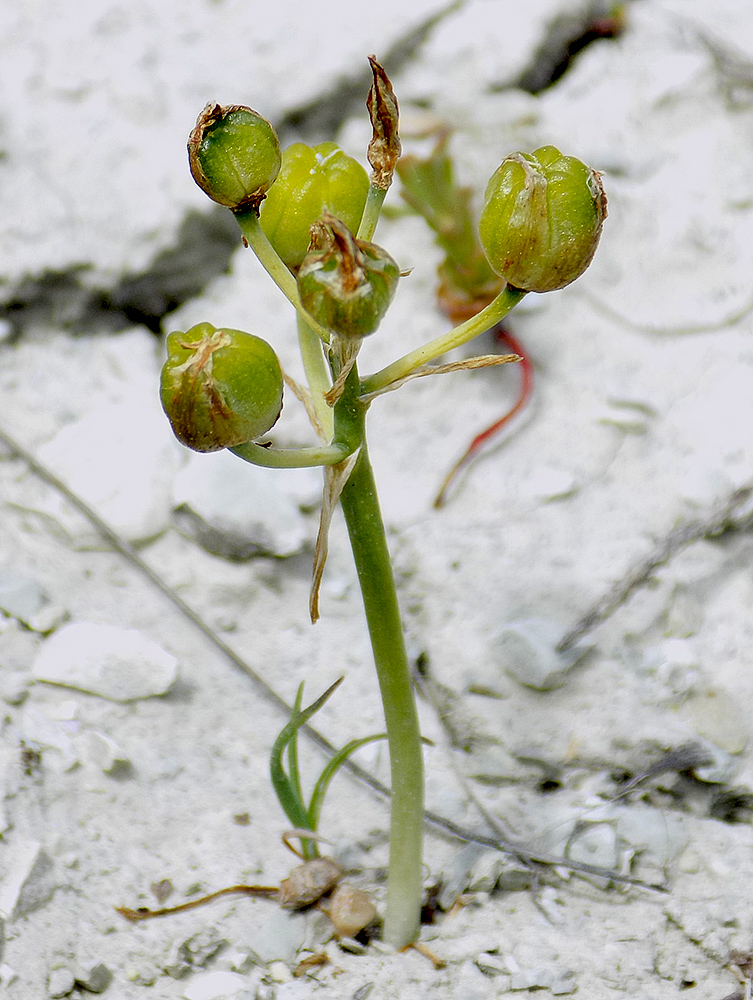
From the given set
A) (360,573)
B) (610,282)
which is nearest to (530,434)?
(610,282)

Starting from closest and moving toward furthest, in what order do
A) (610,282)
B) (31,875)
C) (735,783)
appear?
(31,875), (735,783), (610,282)

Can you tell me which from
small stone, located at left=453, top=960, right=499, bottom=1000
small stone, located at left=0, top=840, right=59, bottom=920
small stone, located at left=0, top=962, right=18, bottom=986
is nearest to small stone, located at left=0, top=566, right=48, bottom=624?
small stone, located at left=0, top=840, right=59, bottom=920

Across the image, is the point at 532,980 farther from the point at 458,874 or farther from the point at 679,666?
the point at 679,666

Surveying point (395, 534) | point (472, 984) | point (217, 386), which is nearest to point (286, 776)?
point (472, 984)

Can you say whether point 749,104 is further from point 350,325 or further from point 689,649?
point 350,325

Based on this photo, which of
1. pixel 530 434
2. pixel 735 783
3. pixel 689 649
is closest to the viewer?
pixel 735 783

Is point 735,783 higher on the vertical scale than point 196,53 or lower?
lower
